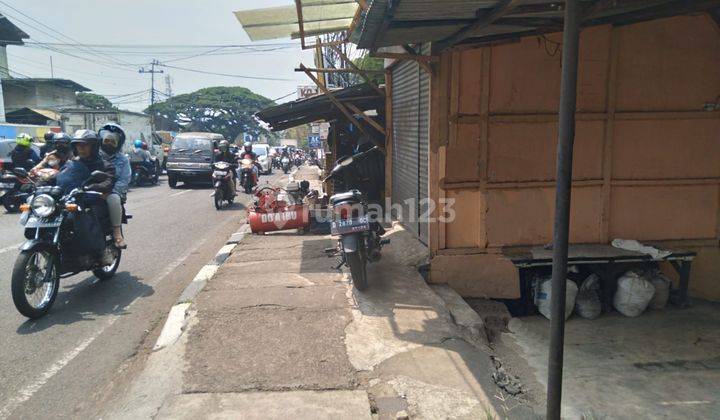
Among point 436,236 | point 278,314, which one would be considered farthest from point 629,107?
point 278,314

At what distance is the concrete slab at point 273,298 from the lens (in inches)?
192

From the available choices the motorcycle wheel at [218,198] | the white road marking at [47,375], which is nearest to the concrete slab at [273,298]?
the white road marking at [47,375]

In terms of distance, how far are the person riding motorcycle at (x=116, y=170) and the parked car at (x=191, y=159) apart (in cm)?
1164

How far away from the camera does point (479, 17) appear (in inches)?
169

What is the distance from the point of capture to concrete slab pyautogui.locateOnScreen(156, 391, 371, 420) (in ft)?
10.2

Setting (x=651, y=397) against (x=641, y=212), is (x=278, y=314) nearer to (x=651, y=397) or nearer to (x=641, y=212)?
(x=651, y=397)

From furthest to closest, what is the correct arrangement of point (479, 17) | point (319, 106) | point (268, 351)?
point (319, 106), point (479, 17), point (268, 351)

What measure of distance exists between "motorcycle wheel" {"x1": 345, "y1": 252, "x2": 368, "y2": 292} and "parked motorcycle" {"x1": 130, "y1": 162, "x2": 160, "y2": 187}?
16384mm

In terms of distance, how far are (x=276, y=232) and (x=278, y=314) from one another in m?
4.18

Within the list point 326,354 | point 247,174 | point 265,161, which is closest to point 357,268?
point 326,354

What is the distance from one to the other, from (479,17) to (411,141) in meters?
2.95

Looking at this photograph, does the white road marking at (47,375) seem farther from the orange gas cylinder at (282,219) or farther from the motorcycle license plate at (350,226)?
the orange gas cylinder at (282,219)

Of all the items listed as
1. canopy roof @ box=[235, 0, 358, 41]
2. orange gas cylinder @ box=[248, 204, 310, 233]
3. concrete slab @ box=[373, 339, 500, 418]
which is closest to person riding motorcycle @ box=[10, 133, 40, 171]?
orange gas cylinder @ box=[248, 204, 310, 233]

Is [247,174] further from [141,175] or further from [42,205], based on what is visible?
[42,205]
